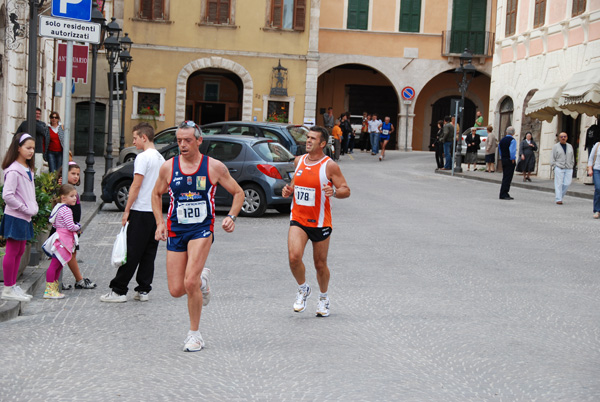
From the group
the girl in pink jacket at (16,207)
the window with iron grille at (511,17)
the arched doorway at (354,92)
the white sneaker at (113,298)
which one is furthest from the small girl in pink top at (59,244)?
the arched doorway at (354,92)

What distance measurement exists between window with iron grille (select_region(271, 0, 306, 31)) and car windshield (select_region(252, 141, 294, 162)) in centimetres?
2326

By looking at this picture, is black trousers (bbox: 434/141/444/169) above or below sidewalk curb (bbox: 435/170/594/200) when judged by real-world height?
above

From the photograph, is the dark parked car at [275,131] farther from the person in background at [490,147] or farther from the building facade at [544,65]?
the person in background at [490,147]

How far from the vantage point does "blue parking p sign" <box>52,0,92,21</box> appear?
9.73 meters

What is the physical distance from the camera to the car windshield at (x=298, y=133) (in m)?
22.5

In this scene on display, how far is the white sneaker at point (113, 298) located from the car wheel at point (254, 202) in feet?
28.1

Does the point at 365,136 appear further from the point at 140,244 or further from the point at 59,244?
the point at 59,244

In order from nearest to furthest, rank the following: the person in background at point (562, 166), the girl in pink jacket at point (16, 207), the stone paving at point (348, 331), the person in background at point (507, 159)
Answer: the stone paving at point (348, 331), the girl in pink jacket at point (16, 207), the person in background at point (562, 166), the person in background at point (507, 159)

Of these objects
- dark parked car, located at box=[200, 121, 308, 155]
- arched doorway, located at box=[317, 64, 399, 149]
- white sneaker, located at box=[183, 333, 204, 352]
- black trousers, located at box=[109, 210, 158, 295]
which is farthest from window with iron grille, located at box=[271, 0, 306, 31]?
white sneaker, located at box=[183, 333, 204, 352]

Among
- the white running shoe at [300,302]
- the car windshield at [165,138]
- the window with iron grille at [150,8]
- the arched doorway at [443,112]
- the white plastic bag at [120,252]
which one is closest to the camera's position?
the white running shoe at [300,302]

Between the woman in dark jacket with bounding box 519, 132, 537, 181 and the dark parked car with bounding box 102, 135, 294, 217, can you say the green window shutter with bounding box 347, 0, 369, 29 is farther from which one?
the dark parked car with bounding box 102, 135, 294, 217

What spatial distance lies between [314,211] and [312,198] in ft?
0.37

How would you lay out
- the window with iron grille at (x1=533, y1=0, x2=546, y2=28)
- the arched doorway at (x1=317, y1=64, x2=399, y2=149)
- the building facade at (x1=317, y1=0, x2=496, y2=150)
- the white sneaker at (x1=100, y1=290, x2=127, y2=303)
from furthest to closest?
1. the arched doorway at (x1=317, y1=64, x2=399, y2=149)
2. the building facade at (x1=317, y1=0, x2=496, y2=150)
3. the window with iron grille at (x1=533, y1=0, x2=546, y2=28)
4. the white sneaker at (x1=100, y1=290, x2=127, y2=303)

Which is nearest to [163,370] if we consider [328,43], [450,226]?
[450,226]
